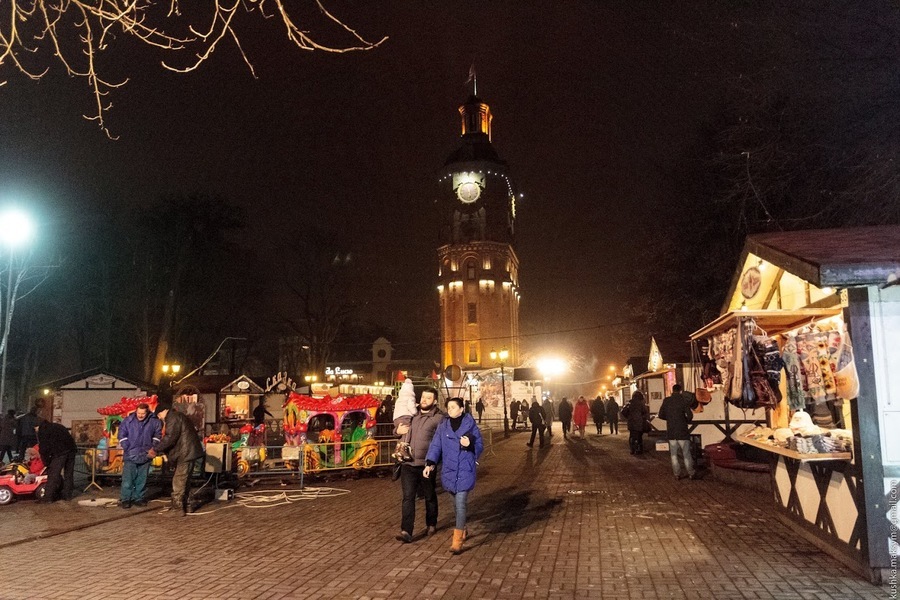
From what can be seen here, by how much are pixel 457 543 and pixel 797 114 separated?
10.2 meters

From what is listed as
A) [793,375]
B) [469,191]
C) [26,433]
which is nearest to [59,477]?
[26,433]

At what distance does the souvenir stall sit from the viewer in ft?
19.4

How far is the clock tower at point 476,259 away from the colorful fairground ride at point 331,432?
4816cm

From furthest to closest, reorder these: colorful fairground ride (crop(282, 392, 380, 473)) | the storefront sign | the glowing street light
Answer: the storefront sign
the glowing street light
colorful fairground ride (crop(282, 392, 380, 473))

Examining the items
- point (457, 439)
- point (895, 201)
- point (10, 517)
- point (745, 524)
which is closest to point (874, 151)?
point (895, 201)

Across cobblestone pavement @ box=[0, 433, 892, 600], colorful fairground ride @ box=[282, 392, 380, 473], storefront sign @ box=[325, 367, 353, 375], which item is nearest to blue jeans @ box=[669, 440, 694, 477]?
cobblestone pavement @ box=[0, 433, 892, 600]

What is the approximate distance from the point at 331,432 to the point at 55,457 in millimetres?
5400

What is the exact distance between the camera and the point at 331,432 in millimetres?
14180

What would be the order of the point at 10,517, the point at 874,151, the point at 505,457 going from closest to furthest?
the point at 10,517, the point at 874,151, the point at 505,457

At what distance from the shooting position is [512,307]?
67.7m

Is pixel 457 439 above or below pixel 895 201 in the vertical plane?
below

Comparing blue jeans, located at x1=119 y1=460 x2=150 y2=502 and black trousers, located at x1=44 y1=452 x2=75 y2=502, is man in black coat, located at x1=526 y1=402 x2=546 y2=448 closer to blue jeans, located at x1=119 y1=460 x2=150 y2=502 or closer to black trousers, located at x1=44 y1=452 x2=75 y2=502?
blue jeans, located at x1=119 y1=460 x2=150 y2=502

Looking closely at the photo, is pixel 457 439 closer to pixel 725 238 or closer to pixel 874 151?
pixel 874 151

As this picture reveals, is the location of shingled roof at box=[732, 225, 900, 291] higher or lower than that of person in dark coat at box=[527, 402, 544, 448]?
higher
